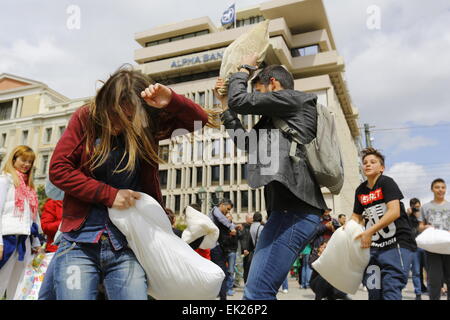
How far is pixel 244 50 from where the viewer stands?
9.21 ft

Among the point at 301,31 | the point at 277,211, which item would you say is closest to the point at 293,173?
the point at 277,211

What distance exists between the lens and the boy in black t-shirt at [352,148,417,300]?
3.36 metres

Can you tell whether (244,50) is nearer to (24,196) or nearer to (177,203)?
(24,196)

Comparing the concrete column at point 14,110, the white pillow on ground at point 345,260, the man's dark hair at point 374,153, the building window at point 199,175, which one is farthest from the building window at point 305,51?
the white pillow on ground at point 345,260

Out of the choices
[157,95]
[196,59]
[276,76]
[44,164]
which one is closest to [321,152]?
[276,76]

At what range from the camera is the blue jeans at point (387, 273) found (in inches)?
132

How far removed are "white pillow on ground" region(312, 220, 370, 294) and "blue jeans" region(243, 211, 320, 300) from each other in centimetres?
95

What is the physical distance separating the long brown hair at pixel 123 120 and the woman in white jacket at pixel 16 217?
2.63 meters

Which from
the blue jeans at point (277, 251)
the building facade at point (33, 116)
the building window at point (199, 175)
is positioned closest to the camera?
the blue jeans at point (277, 251)

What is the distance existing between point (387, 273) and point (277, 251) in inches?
62.2

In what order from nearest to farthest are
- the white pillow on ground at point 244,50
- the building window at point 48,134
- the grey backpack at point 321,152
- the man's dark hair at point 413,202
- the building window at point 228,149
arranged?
the grey backpack at point 321,152 < the white pillow on ground at point 244,50 < the man's dark hair at point 413,202 < the building window at point 228,149 < the building window at point 48,134

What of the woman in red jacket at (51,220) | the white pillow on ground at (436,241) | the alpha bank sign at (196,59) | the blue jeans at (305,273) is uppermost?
the alpha bank sign at (196,59)

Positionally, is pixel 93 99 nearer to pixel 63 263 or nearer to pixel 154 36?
pixel 63 263

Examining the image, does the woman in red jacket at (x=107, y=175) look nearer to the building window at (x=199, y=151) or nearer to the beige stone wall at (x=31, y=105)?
the building window at (x=199, y=151)
